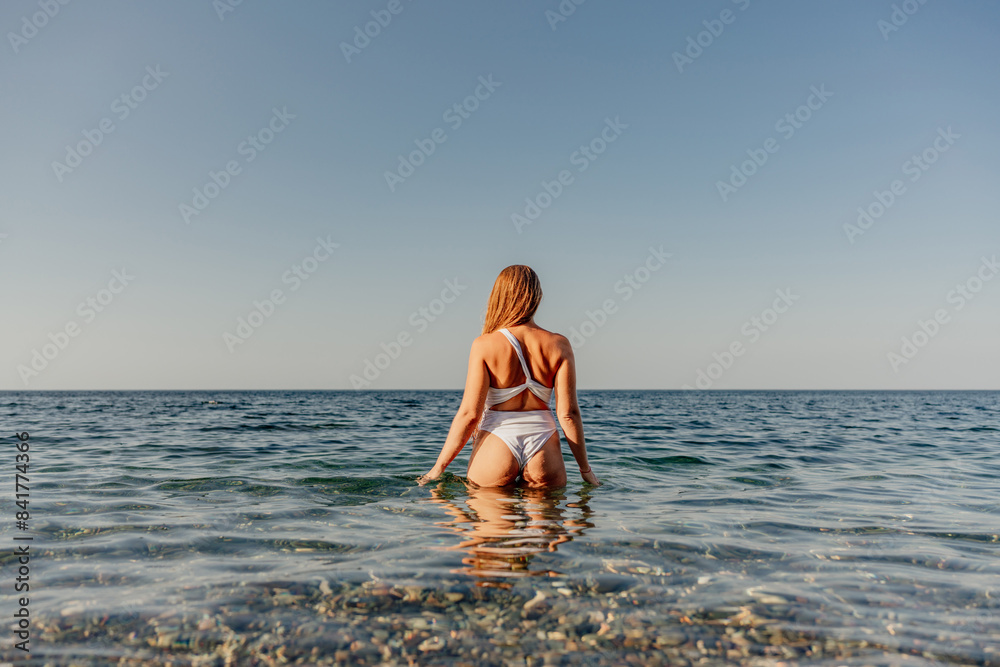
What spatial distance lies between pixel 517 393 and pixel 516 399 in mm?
75

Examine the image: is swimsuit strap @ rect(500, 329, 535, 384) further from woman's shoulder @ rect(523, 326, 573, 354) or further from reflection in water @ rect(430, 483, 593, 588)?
reflection in water @ rect(430, 483, 593, 588)

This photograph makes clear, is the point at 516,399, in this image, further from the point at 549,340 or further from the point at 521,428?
the point at 549,340

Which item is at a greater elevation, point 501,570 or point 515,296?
point 515,296

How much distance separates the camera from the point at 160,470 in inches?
317

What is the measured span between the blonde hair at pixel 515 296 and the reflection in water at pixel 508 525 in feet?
5.42

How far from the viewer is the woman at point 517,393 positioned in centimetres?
523

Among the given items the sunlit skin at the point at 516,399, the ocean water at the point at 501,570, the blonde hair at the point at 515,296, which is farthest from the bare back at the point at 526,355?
the ocean water at the point at 501,570

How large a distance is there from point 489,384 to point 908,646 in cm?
350

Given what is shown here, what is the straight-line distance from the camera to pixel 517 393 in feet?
17.5

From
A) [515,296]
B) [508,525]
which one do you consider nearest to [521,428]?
[508,525]

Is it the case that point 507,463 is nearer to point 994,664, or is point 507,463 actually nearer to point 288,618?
point 288,618

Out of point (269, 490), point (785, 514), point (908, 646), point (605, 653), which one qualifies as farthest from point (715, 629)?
point (269, 490)

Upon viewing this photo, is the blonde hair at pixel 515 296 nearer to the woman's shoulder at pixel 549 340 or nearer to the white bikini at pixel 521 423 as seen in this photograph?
the woman's shoulder at pixel 549 340

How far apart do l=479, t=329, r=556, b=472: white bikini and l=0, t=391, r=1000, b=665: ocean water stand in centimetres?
46
